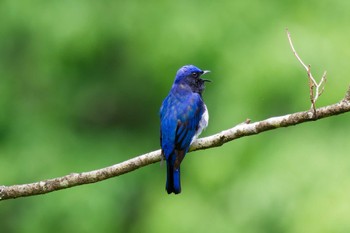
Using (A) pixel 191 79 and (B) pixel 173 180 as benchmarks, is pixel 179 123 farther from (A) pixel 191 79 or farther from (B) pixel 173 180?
(A) pixel 191 79

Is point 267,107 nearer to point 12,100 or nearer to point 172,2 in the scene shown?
point 172,2

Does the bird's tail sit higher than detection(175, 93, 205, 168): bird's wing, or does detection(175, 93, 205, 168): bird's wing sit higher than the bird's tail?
detection(175, 93, 205, 168): bird's wing

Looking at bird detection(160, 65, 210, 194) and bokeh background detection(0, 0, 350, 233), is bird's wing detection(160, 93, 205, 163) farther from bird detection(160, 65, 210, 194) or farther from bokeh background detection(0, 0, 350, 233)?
bokeh background detection(0, 0, 350, 233)

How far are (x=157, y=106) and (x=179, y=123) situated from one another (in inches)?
238

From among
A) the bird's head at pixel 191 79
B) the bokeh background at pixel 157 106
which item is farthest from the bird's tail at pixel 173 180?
the bokeh background at pixel 157 106

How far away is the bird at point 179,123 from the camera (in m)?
7.70

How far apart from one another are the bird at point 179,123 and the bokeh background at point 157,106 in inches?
79.9

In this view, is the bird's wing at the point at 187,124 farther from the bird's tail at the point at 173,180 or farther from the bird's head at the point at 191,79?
the bird's head at the point at 191,79

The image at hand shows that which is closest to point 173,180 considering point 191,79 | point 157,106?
point 191,79

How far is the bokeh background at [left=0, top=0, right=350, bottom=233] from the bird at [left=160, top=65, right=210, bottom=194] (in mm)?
2029

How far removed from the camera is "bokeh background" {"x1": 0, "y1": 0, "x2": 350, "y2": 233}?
10453 millimetres

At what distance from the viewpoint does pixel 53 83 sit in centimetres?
1388

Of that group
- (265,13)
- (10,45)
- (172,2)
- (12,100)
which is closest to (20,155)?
(12,100)

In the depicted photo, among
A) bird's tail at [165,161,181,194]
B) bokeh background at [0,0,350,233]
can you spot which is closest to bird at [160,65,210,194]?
bird's tail at [165,161,181,194]
